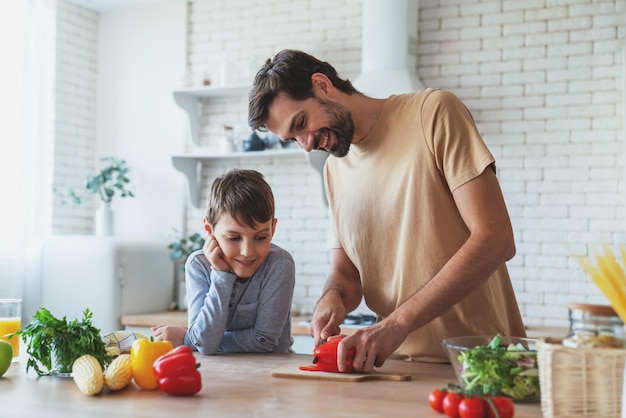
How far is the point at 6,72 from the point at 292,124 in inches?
122

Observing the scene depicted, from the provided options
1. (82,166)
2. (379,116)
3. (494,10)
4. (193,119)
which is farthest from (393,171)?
(82,166)

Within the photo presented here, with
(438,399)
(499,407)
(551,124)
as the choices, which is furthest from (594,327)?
(551,124)

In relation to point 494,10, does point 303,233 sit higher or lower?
lower

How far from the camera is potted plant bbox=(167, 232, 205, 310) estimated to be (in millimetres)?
4930

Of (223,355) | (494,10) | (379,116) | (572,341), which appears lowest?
(223,355)

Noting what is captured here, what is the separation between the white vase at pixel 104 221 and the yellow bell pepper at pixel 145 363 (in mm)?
3415

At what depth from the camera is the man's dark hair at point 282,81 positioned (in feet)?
7.42

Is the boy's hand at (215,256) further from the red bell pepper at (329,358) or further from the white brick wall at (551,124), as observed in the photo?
the white brick wall at (551,124)

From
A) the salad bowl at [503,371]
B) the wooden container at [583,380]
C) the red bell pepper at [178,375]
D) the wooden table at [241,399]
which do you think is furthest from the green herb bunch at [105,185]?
the wooden container at [583,380]

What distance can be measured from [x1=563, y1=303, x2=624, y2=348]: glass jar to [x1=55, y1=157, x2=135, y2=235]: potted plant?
407 centimetres

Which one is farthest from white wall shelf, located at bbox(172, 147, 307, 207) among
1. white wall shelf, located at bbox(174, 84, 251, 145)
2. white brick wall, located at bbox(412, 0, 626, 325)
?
white brick wall, located at bbox(412, 0, 626, 325)

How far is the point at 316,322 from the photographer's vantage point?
2250mm

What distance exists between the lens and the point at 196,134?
17.1ft

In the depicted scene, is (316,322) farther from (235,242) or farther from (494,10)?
(494,10)
